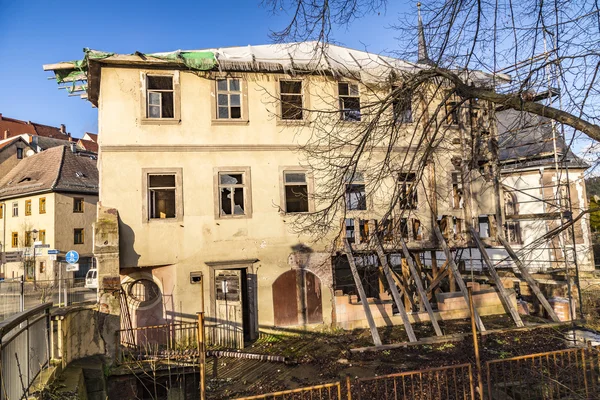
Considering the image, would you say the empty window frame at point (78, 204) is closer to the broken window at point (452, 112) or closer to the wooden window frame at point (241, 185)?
the wooden window frame at point (241, 185)

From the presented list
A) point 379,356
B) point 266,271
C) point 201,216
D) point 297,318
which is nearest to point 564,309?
point 379,356

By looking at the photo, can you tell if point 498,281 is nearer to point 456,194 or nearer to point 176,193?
point 456,194

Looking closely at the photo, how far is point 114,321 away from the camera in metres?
11.6

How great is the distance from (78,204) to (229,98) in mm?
25813

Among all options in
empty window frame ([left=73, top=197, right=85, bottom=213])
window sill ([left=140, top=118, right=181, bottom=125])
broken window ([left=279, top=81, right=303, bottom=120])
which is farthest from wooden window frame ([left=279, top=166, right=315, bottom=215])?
empty window frame ([left=73, top=197, right=85, bottom=213])

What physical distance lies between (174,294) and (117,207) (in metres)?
3.16

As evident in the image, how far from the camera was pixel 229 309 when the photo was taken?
12.4 m

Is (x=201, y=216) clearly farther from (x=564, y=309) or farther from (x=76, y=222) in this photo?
(x=76, y=222)

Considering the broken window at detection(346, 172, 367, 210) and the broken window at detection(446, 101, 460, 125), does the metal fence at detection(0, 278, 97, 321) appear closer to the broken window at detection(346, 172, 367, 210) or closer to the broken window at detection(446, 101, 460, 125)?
the broken window at detection(346, 172, 367, 210)

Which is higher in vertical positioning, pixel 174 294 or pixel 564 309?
pixel 174 294

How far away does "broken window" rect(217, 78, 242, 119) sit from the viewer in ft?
44.5

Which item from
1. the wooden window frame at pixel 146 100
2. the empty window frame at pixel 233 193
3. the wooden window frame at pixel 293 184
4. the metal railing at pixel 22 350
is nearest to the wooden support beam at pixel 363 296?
the wooden window frame at pixel 293 184

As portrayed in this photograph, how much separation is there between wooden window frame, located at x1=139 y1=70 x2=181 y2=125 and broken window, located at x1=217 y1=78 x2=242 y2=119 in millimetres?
1308

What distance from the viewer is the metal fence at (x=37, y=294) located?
15256 millimetres
